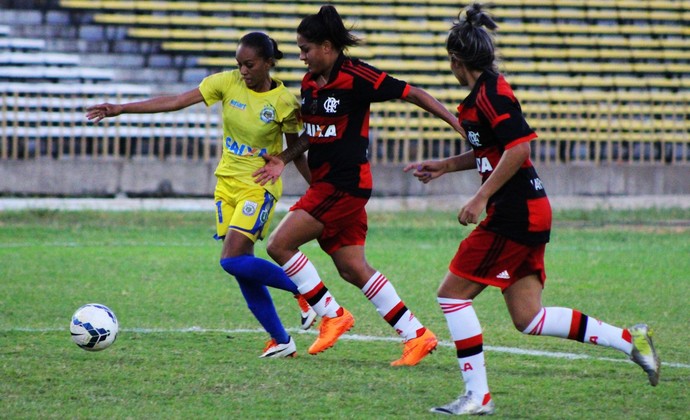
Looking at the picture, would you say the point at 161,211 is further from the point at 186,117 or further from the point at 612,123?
the point at 612,123

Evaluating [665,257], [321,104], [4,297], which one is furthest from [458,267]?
[665,257]

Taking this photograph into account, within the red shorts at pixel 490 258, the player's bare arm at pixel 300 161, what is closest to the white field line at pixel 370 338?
the player's bare arm at pixel 300 161

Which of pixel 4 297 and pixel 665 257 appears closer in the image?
pixel 4 297

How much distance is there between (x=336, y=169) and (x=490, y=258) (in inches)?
59.5

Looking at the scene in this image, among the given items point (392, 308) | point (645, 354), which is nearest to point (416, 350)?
point (392, 308)

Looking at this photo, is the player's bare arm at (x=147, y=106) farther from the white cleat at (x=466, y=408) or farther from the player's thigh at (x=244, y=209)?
the white cleat at (x=466, y=408)

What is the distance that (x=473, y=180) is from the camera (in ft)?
56.3

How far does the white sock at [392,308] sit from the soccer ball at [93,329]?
4.67 feet

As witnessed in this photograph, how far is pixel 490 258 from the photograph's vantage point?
491 centimetres

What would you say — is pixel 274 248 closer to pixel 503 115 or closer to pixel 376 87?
pixel 376 87

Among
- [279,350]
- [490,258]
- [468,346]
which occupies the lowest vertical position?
[279,350]

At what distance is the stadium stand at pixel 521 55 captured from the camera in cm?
1906

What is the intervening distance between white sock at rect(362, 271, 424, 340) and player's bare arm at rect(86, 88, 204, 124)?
1470 millimetres

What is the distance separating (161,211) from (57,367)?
959cm
